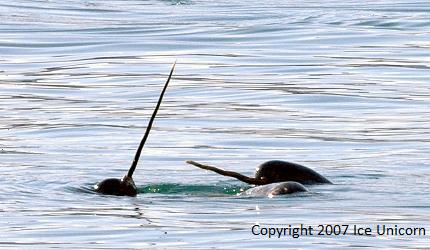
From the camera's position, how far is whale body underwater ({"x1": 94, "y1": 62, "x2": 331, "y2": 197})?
10.8 metres

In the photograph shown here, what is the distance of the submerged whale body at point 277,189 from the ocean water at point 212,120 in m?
0.10

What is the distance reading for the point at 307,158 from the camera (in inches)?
511

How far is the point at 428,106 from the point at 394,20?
32.6 feet

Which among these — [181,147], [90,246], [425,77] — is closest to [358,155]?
[181,147]

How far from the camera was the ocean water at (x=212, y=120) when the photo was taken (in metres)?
9.84

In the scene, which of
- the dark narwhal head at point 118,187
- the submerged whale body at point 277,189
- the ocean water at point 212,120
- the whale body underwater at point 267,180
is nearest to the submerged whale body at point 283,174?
the whale body underwater at point 267,180

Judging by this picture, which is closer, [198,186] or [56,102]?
[198,186]

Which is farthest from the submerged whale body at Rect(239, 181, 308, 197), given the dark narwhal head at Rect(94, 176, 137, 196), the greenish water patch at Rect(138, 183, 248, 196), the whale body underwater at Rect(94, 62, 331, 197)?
the dark narwhal head at Rect(94, 176, 137, 196)

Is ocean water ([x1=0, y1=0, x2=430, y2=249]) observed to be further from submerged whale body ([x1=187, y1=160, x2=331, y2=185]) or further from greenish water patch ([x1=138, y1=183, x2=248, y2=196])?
submerged whale body ([x1=187, y1=160, x2=331, y2=185])

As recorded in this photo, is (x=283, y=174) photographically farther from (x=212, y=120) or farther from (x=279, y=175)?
(x=212, y=120)

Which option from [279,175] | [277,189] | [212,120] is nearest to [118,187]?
[277,189]

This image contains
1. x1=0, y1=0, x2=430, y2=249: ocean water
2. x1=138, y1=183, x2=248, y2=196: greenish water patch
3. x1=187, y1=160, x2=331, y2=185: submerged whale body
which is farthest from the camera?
x1=187, y1=160, x2=331, y2=185: submerged whale body

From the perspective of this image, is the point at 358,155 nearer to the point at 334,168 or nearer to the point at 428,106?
the point at 334,168

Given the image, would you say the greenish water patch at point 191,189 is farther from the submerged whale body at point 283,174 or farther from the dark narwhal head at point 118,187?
the dark narwhal head at point 118,187
